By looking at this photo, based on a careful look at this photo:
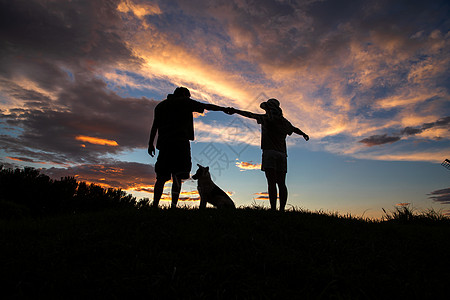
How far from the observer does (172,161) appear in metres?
7.62

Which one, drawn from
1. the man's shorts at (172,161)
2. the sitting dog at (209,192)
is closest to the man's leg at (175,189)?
the man's shorts at (172,161)

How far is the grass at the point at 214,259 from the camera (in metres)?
3.43

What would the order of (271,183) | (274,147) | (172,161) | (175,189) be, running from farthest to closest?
(274,147), (271,183), (175,189), (172,161)

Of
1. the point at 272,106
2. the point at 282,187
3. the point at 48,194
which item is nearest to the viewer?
the point at 282,187

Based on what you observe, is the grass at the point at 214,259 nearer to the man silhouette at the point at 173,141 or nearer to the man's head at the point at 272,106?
the man silhouette at the point at 173,141

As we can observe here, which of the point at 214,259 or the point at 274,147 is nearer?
the point at 214,259

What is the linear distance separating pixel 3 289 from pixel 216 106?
664cm

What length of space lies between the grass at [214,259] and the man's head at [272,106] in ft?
11.9

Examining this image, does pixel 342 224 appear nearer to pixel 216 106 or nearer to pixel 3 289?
pixel 216 106

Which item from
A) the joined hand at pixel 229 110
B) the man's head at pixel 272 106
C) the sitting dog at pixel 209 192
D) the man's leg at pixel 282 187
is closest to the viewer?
the man's leg at pixel 282 187

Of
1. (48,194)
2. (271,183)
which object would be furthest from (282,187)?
(48,194)

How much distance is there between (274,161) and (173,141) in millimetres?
3066

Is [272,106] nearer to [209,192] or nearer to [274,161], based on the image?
[274,161]

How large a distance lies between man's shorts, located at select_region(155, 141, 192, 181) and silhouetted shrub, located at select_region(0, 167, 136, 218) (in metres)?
7.02
